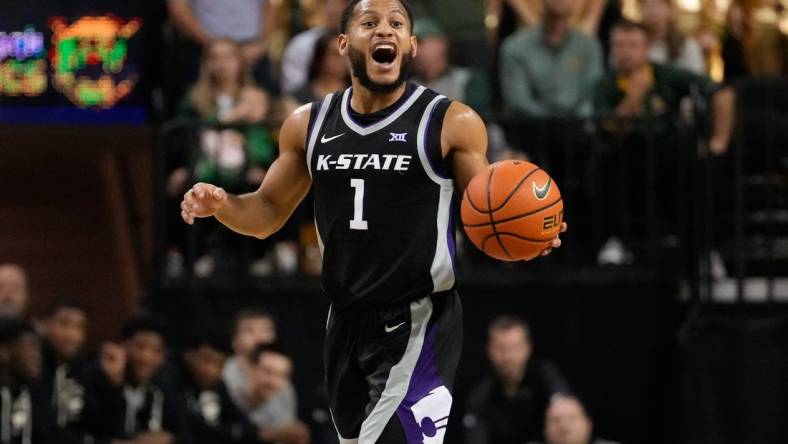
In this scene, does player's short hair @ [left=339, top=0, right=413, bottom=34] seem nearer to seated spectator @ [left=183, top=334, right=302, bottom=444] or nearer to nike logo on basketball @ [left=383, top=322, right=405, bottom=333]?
nike logo on basketball @ [left=383, top=322, right=405, bottom=333]

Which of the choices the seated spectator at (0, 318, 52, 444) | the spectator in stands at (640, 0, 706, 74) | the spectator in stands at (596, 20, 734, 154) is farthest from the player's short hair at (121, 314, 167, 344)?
the spectator in stands at (640, 0, 706, 74)

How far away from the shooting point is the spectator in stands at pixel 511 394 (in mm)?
9930

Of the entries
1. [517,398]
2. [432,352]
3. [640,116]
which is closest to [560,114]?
[640,116]

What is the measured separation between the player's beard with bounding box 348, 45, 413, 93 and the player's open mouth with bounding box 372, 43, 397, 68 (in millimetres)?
46

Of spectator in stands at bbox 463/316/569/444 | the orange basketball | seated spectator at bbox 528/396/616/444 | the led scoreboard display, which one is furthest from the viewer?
the led scoreboard display

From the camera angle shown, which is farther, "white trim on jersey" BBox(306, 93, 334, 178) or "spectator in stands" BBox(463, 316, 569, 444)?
"spectator in stands" BBox(463, 316, 569, 444)

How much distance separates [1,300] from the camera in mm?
11086

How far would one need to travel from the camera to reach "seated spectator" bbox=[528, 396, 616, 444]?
379 inches

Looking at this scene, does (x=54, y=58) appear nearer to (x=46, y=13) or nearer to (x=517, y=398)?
(x=46, y=13)

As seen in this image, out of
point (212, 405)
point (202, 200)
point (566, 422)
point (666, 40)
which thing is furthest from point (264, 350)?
point (202, 200)

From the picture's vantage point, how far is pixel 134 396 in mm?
10258

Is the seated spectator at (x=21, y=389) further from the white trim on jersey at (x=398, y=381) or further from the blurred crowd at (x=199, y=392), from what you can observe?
the white trim on jersey at (x=398, y=381)

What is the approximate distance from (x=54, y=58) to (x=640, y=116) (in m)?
4.53

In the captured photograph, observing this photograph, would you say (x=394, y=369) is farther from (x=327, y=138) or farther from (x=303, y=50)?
(x=303, y=50)
